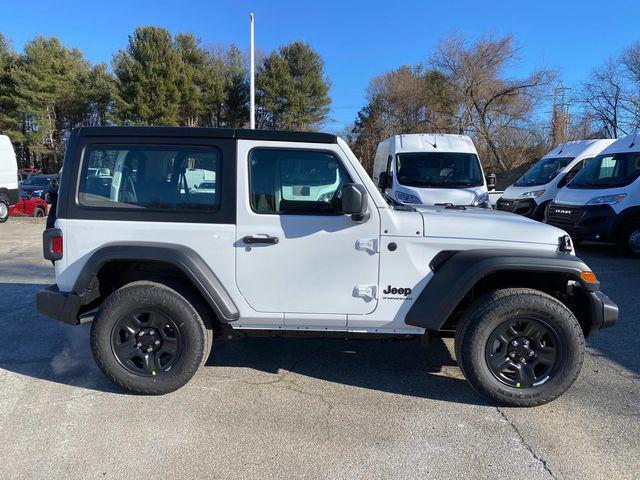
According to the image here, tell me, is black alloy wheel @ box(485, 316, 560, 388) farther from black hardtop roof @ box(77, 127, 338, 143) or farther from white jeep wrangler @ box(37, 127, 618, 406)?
black hardtop roof @ box(77, 127, 338, 143)

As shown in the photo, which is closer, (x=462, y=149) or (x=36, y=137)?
(x=462, y=149)

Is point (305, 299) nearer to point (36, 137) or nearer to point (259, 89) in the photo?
point (259, 89)

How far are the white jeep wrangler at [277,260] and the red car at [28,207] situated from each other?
1624 centimetres

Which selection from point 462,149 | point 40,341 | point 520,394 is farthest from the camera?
point 462,149

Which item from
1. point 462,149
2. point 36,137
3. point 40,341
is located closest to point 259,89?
point 36,137

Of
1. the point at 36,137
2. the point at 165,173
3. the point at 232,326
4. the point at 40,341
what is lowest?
the point at 40,341

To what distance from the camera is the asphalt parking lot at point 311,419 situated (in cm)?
288

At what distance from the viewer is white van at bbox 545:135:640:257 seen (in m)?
9.58

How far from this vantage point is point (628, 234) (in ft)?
31.6

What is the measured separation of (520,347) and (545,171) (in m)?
11.5

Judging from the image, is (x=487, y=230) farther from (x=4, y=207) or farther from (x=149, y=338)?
(x=4, y=207)

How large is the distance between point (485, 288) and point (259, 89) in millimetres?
38335

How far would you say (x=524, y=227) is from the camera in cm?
365

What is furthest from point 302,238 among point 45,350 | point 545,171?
point 545,171
